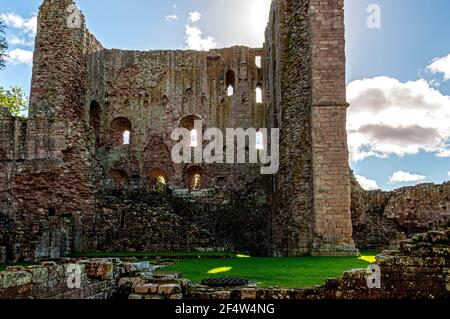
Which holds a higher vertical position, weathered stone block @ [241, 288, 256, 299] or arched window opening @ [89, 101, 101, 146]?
arched window opening @ [89, 101, 101, 146]

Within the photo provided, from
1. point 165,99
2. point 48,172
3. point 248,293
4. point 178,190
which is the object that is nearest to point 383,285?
point 248,293

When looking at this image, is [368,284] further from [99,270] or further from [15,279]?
[15,279]

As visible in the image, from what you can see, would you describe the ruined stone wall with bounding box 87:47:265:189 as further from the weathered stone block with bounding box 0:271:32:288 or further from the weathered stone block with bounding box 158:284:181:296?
the weathered stone block with bounding box 0:271:32:288

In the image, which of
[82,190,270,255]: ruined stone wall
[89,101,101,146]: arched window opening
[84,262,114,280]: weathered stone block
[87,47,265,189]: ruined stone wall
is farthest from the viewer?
[87,47,265,189]: ruined stone wall

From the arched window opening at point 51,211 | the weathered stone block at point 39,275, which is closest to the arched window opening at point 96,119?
the arched window opening at point 51,211

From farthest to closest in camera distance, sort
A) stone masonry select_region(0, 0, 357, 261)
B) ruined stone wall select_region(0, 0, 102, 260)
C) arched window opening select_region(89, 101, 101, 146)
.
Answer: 1. arched window opening select_region(89, 101, 101, 146)
2. ruined stone wall select_region(0, 0, 102, 260)
3. stone masonry select_region(0, 0, 357, 261)

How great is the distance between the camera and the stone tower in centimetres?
1588

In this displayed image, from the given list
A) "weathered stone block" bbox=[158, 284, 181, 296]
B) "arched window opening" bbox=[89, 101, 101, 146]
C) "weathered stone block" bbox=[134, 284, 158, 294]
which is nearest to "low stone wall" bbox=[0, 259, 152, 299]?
"weathered stone block" bbox=[134, 284, 158, 294]

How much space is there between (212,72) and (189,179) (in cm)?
740

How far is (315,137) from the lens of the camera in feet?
53.8

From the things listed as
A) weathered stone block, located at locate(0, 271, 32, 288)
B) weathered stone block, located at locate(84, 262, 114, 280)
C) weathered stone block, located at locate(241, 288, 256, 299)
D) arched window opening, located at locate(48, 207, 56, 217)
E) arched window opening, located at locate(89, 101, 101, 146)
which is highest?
arched window opening, located at locate(89, 101, 101, 146)

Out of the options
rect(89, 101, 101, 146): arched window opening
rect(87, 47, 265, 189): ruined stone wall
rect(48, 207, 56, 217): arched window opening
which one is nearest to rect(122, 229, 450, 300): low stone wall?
rect(48, 207, 56, 217): arched window opening

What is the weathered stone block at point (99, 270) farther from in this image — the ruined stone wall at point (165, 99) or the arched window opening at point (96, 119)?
the arched window opening at point (96, 119)

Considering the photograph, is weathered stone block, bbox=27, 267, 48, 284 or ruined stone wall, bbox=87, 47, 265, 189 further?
ruined stone wall, bbox=87, 47, 265, 189
